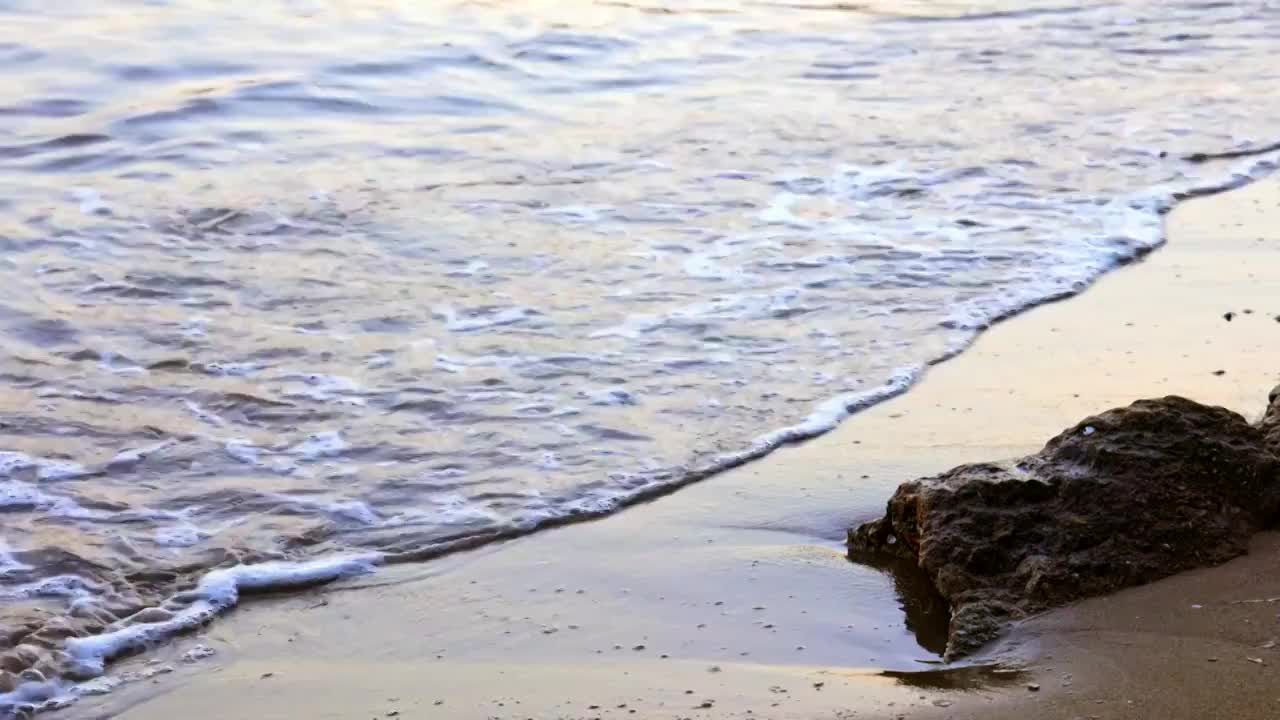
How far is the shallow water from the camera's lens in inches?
169

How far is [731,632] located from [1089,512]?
885 mm

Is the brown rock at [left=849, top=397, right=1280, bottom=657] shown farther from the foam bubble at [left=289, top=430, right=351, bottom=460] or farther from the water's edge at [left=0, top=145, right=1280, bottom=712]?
the foam bubble at [left=289, top=430, right=351, bottom=460]

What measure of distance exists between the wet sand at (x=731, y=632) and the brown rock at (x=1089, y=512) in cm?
8

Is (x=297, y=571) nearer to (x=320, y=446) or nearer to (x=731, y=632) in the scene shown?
(x=320, y=446)

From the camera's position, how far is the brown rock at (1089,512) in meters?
3.40

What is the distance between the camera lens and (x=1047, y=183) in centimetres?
773

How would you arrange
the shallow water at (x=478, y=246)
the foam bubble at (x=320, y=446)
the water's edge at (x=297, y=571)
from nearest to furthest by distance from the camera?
1. the water's edge at (x=297, y=571)
2. the shallow water at (x=478, y=246)
3. the foam bubble at (x=320, y=446)

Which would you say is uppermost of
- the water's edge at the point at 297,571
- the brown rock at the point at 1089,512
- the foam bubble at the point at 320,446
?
the brown rock at the point at 1089,512

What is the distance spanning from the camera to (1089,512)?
3516 millimetres

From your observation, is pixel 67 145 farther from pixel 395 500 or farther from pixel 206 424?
pixel 395 500

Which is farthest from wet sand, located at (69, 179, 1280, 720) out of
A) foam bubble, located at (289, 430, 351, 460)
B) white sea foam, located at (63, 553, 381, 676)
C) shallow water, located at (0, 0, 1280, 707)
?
foam bubble, located at (289, 430, 351, 460)

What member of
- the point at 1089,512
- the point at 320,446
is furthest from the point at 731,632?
the point at 320,446

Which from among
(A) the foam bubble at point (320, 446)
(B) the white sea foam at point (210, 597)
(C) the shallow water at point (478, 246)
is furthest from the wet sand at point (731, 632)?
(A) the foam bubble at point (320, 446)

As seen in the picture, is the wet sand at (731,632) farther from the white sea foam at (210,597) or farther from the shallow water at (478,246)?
the shallow water at (478,246)
